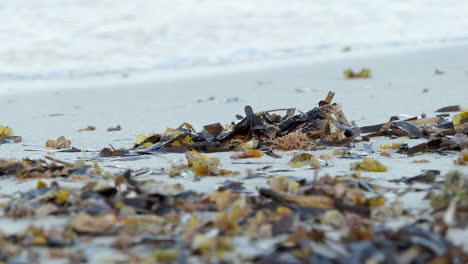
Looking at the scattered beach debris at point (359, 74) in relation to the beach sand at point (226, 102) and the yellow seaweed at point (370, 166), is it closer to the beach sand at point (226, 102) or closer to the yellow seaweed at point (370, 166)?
the beach sand at point (226, 102)

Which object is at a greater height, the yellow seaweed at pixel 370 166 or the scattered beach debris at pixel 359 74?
the scattered beach debris at pixel 359 74

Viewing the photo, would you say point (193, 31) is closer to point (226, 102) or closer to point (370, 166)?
point (226, 102)

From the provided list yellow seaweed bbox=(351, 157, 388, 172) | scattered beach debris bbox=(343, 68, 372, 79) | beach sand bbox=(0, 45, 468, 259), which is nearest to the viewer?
yellow seaweed bbox=(351, 157, 388, 172)

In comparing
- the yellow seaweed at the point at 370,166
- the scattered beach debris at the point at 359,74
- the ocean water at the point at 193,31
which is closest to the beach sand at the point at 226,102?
the yellow seaweed at the point at 370,166

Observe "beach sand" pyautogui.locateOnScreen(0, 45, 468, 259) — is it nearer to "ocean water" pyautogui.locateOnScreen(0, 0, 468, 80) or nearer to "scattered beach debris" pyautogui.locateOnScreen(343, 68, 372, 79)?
"scattered beach debris" pyautogui.locateOnScreen(343, 68, 372, 79)

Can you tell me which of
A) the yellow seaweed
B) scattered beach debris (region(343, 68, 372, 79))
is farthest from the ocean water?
the yellow seaweed

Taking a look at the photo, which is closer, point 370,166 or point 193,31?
point 370,166

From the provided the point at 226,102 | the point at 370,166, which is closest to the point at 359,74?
the point at 226,102
